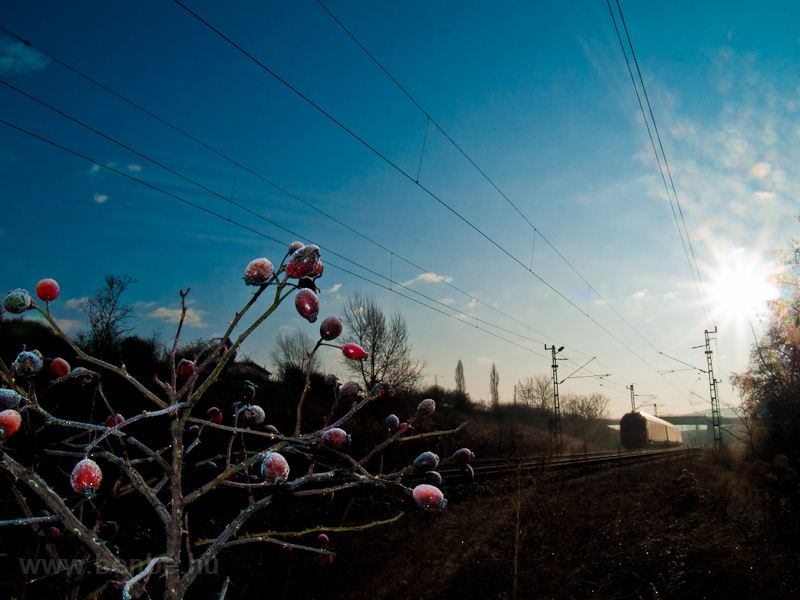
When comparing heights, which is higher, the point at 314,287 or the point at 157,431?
the point at 314,287

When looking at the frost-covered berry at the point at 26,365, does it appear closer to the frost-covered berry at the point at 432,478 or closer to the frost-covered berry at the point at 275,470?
the frost-covered berry at the point at 275,470

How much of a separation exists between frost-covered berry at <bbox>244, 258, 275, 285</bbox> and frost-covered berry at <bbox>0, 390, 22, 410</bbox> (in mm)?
542

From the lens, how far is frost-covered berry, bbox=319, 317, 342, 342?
3.38 ft

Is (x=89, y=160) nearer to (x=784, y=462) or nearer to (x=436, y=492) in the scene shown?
(x=436, y=492)

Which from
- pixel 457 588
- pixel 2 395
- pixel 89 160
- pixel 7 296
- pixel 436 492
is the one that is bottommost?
pixel 457 588

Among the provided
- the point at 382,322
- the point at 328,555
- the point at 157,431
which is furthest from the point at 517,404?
the point at 328,555

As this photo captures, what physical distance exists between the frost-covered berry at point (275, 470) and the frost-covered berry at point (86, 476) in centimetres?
29

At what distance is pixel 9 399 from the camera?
89cm

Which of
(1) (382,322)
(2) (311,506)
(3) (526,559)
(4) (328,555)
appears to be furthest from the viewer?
(1) (382,322)

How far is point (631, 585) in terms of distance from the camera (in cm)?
510

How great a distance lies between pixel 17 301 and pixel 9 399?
20 centimetres

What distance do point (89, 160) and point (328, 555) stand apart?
6.98 metres

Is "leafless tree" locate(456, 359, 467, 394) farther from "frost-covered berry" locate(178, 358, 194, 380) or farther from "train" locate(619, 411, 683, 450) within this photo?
"frost-covered berry" locate(178, 358, 194, 380)

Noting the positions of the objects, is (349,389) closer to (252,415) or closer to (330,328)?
(252,415)
